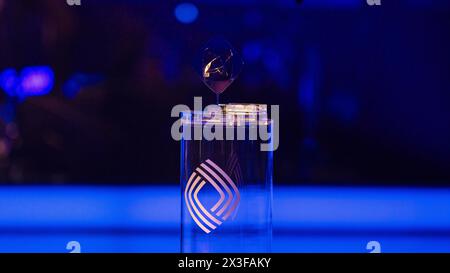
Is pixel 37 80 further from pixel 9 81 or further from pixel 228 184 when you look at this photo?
pixel 228 184

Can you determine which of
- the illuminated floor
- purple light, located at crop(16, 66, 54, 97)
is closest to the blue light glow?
purple light, located at crop(16, 66, 54, 97)

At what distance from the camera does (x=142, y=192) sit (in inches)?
154

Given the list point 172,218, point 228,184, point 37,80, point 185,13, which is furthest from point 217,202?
point 37,80

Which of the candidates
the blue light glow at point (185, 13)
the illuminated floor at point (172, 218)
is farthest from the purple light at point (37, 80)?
the blue light glow at point (185, 13)

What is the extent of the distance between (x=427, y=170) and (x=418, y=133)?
0.23 metres

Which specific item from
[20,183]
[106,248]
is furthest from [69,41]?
[106,248]

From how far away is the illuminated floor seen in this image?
3729mm

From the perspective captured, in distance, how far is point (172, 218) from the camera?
3.83 metres

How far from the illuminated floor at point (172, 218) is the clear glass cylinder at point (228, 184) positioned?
1656 mm

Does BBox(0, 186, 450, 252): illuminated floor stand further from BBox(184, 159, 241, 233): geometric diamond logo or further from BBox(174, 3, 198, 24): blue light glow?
BBox(184, 159, 241, 233): geometric diamond logo

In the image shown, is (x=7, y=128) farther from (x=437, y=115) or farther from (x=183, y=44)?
(x=437, y=115)

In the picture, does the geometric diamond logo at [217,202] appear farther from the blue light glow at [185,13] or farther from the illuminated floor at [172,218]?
the blue light glow at [185,13]

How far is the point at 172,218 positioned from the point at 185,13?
118 cm
